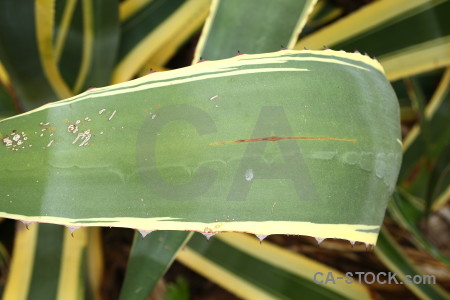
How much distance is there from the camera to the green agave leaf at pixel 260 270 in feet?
2.18

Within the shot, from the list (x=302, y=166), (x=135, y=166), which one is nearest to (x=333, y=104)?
(x=302, y=166)

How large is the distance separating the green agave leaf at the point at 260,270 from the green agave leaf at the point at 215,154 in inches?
12.9

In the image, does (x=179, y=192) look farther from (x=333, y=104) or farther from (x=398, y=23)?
(x=398, y=23)

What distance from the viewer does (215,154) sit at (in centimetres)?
34

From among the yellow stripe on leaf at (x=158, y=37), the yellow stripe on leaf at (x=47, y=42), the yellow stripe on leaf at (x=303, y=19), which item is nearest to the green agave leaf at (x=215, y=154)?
the yellow stripe on leaf at (x=303, y=19)

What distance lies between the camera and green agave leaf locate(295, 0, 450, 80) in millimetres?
676

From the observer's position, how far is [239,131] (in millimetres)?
344

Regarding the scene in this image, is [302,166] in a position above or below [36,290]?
above

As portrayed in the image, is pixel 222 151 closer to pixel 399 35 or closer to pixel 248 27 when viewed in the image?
pixel 248 27

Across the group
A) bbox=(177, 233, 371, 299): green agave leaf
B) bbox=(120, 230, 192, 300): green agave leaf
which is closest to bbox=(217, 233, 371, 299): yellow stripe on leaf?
bbox=(177, 233, 371, 299): green agave leaf

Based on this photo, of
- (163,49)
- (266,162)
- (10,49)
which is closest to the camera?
(266,162)

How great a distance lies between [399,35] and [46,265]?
620mm

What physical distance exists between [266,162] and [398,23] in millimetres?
473

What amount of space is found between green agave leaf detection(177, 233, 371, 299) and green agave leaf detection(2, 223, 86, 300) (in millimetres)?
161
